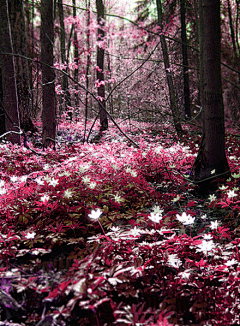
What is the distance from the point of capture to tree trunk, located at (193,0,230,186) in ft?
10.1

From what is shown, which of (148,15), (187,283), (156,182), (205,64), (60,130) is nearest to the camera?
(187,283)

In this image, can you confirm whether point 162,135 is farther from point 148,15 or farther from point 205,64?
point 148,15

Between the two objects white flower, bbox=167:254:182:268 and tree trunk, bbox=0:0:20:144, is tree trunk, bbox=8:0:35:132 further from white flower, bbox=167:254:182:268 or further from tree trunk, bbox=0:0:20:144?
white flower, bbox=167:254:182:268

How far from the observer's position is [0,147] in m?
5.77

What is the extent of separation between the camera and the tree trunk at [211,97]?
309 centimetres

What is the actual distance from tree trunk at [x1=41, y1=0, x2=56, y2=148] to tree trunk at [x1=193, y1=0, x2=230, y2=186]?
4.30 meters

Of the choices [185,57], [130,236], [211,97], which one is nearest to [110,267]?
[130,236]

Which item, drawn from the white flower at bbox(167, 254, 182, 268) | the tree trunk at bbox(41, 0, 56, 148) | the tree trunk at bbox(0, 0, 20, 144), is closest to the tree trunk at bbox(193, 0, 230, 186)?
the white flower at bbox(167, 254, 182, 268)

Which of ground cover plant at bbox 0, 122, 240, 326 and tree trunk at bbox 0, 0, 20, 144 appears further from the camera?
tree trunk at bbox 0, 0, 20, 144

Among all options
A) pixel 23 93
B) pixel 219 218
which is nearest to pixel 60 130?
pixel 23 93

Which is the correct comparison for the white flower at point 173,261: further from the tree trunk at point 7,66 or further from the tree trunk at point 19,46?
the tree trunk at point 19,46

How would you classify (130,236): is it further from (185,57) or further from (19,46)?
(185,57)

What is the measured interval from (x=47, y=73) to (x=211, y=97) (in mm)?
4864

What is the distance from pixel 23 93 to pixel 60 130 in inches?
138
